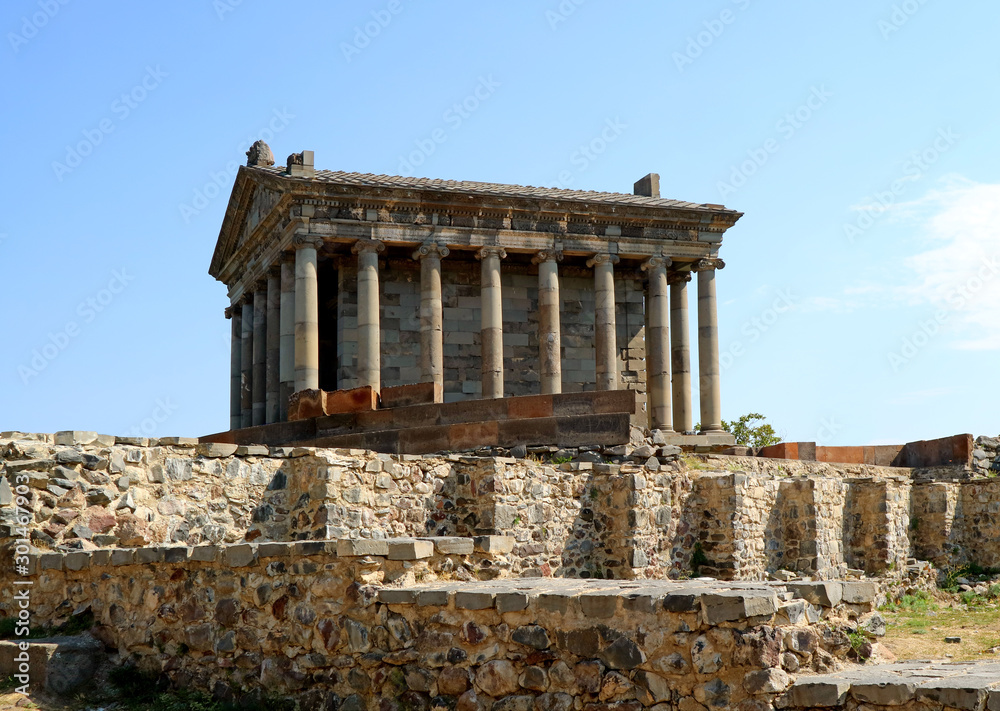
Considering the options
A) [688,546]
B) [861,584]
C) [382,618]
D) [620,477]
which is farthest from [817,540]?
[382,618]

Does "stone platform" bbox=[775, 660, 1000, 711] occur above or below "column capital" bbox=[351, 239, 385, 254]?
below

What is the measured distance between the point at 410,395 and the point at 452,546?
11485 mm

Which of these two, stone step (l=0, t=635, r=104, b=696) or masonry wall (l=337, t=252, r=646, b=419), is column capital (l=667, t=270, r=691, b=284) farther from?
stone step (l=0, t=635, r=104, b=696)

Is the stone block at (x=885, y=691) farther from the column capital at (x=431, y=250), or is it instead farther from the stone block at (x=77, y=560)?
the column capital at (x=431, y=250)

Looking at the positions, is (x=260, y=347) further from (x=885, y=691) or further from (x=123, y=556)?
(x=885, y=691)

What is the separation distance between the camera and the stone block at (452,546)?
328 inches

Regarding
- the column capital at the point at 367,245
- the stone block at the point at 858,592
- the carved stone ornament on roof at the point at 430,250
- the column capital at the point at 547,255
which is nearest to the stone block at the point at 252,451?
the stone block at the point at 858,592

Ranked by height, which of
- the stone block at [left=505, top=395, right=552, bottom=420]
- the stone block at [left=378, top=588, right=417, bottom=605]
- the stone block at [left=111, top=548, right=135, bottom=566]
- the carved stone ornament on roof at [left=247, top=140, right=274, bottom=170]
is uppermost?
the carved stone ornament on roof at [left=247, top=140, right=274, bottom=170]

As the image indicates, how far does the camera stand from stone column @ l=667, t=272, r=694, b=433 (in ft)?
102

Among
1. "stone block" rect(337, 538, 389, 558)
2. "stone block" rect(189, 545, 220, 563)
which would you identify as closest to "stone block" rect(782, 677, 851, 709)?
"stone block" rect(337, 538, 389, 558)

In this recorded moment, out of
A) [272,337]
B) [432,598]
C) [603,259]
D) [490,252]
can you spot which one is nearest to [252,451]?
[432,598]

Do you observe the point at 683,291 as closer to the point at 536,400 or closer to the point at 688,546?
the point at 536,400

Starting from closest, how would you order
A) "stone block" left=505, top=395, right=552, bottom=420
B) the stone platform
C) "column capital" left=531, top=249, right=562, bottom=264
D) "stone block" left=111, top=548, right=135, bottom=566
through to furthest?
the stone platform → "stone block" left=111, top=548, right=135, bottom=566 → "stone block" left=505, top=395, right=552, bottom=420 → "column capital" left=531, top=249, right=562, bottom=264

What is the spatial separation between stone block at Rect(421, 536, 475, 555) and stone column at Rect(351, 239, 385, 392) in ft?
62.7
